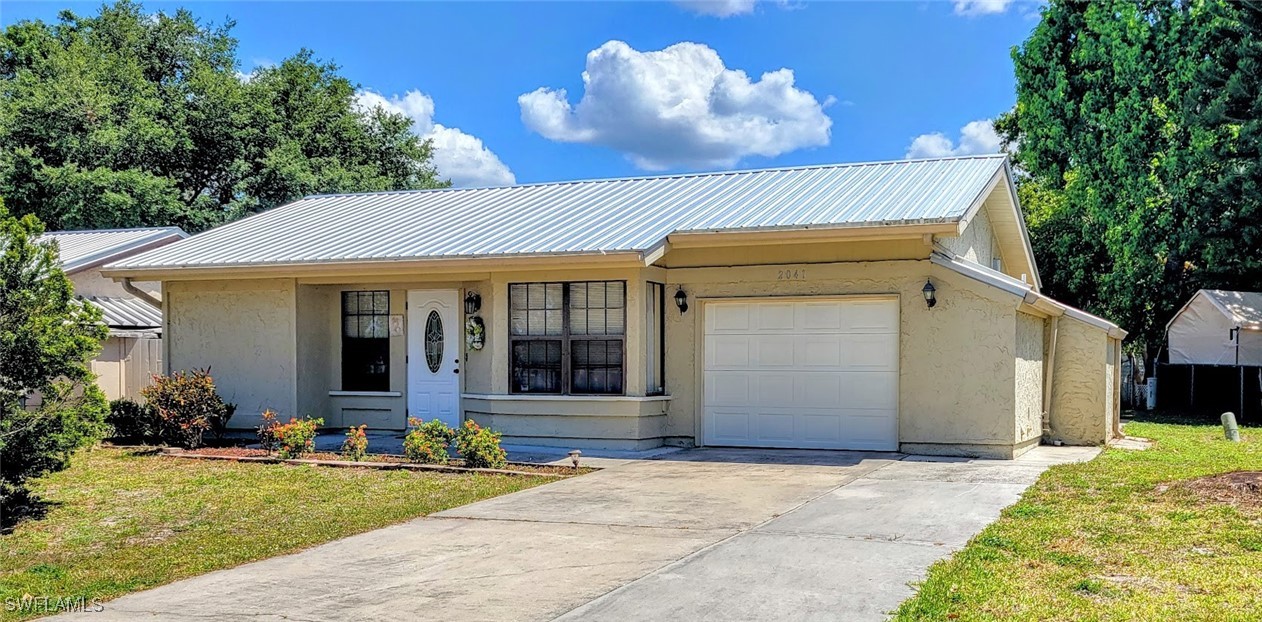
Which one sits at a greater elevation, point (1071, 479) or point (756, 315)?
point (756, 315)

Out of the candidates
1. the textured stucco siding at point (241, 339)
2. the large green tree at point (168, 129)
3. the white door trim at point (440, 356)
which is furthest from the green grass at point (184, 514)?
the large green tree at point (168, 129)

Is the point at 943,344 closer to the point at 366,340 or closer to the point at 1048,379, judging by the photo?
the point at 1048,379

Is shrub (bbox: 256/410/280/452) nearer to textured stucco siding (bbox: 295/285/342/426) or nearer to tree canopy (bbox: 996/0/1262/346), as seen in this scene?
textured stucco siding (bbox: 295/285/342/426)

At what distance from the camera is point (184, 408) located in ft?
44.7

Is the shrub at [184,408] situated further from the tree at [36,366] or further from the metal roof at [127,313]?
the metal roof at [127,313]

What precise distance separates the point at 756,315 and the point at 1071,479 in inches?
177

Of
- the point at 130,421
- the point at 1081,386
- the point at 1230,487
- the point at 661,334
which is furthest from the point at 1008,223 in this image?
the point at 130,421

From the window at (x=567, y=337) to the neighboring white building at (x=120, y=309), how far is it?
6.32 metres

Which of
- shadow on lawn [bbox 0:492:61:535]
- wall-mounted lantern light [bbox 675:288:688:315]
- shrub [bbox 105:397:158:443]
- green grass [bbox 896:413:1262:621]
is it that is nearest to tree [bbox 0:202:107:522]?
shadow on lawn [bbox 0:492:61:535]

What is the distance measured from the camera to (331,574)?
6.58m

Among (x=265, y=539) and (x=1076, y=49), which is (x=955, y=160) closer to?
(x=265, y=539)

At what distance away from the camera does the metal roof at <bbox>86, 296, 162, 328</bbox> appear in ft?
61.5

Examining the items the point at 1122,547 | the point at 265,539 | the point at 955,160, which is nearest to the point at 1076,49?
the point at 955,160

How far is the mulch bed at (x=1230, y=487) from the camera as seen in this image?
8.52 m
